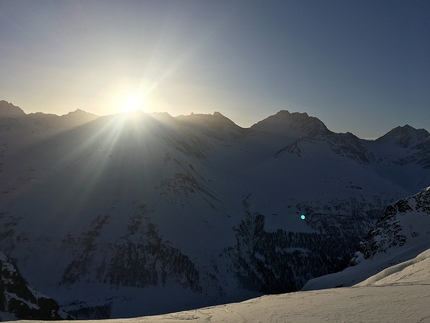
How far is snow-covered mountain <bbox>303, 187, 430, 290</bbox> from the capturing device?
4181 centimetres

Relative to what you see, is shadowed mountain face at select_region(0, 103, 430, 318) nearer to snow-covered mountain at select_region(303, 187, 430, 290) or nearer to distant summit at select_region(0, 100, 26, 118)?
snow-covered mountain at select_region(303, 187, 430, 290)

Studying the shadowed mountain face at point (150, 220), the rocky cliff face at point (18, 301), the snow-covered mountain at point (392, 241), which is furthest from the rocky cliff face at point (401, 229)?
the rocky cliff face at point (18, 301)

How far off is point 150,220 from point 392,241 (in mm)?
57380

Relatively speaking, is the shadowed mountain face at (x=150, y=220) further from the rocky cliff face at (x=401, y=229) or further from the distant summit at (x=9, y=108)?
the distant summit at (x=9, y=108)

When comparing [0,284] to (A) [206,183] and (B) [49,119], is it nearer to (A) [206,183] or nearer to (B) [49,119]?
(A) [206,183]

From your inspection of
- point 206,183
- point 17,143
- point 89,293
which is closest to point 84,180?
point 17,143

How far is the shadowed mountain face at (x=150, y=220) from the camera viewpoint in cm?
5934

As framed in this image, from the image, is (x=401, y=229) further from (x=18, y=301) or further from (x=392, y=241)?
(x=18, y=301)

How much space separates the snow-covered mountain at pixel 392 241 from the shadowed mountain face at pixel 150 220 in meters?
26.9

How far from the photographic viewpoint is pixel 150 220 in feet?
244

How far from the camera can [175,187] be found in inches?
3433

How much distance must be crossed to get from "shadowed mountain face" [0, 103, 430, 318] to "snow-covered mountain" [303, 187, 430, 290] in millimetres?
26893

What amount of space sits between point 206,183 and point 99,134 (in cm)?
4698

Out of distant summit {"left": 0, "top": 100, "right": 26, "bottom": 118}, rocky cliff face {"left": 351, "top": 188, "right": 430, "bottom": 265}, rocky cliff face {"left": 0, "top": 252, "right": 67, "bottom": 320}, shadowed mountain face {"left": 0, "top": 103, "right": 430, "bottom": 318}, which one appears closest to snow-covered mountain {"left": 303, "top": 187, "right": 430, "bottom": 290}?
rocky cliff face {"left": 351, "top": 188, "right": 430, "bottom": 265}
